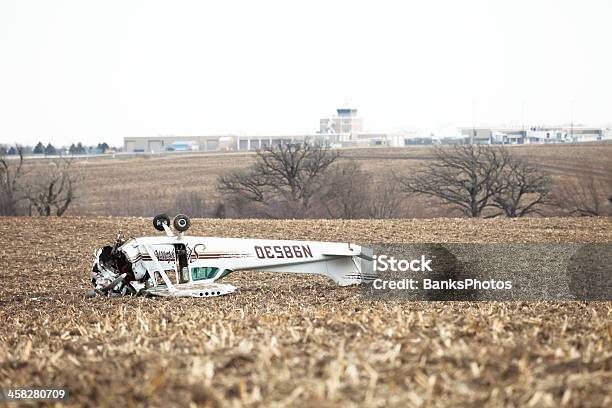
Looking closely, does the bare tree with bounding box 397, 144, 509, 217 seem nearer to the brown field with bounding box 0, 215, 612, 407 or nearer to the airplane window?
the airplane window

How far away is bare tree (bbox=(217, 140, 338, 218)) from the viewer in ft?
215

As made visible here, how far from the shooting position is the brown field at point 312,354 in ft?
23.5

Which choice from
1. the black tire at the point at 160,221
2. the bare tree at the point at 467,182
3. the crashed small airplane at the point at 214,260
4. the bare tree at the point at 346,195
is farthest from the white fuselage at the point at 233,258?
the bare tree at the point at 467,182

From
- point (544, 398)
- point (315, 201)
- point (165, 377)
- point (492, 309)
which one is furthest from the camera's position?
point (315, 201)

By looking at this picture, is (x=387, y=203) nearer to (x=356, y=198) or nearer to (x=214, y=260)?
(x=356, y=198)

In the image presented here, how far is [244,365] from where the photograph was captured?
7.98m

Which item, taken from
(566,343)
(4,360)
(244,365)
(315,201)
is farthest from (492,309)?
(315,201)

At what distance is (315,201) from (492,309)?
51178 millimetres

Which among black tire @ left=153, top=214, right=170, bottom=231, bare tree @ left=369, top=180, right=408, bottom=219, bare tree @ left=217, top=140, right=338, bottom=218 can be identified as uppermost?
black tire @ left=153, top=214, right=170, bottom=231

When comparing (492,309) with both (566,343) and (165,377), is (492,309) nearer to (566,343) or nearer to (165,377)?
(566,343)


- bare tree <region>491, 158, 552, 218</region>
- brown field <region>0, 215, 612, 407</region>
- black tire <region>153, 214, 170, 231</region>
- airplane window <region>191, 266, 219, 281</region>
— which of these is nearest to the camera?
brown field <region>0, 215, 612, 407</region>

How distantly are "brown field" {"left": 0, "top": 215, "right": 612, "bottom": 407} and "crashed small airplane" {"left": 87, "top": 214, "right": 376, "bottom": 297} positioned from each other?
86 centimetres

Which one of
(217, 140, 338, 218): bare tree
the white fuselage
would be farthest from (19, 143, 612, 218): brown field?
the white fuselage

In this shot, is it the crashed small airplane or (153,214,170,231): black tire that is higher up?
(153,214,170,231): black tire
